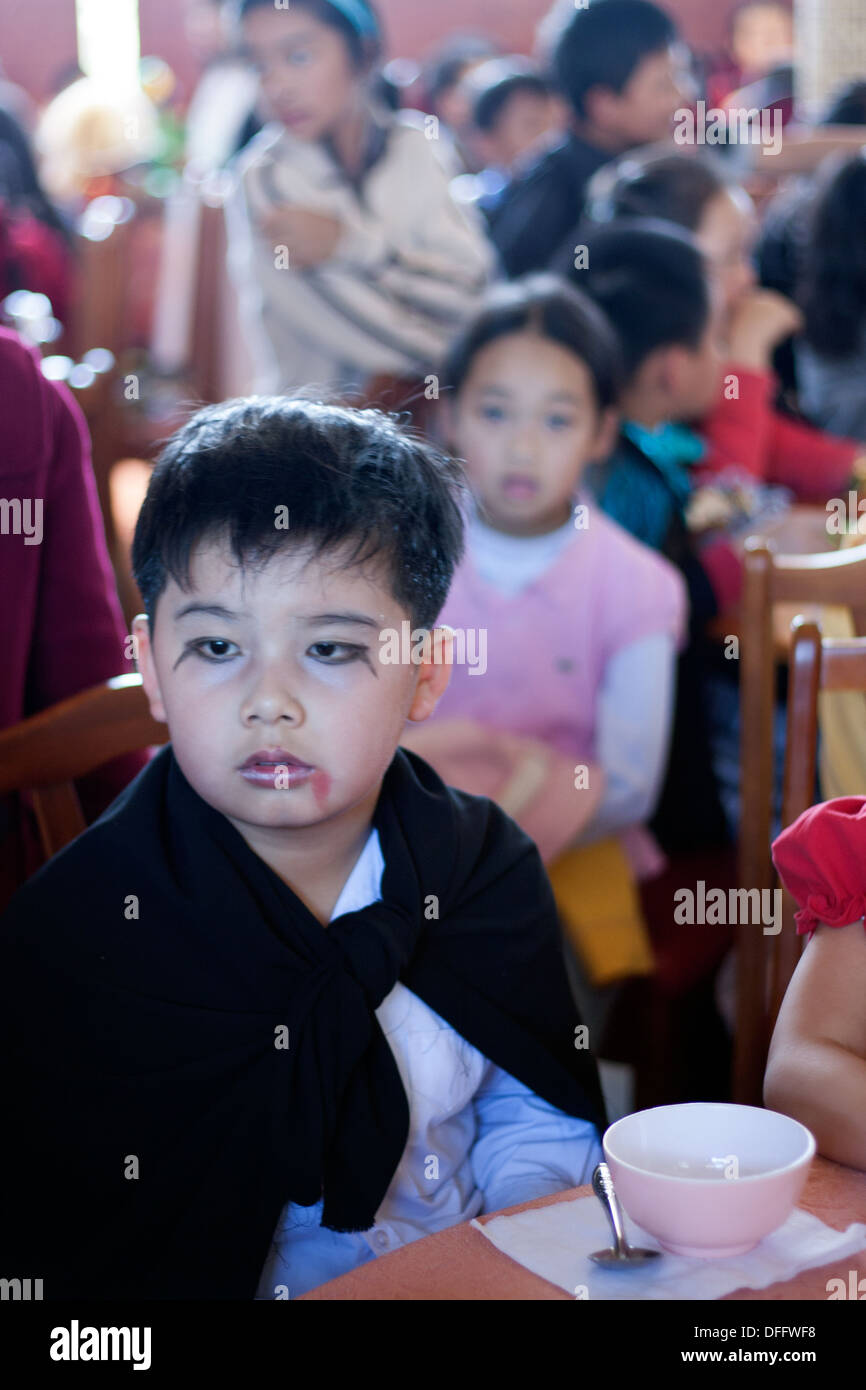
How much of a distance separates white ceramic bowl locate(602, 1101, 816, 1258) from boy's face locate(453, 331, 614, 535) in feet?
4.30

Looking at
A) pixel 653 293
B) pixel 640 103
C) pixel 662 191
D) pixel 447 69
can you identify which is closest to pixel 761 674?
pixel 653 293

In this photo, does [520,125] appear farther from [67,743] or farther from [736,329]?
[67,743]

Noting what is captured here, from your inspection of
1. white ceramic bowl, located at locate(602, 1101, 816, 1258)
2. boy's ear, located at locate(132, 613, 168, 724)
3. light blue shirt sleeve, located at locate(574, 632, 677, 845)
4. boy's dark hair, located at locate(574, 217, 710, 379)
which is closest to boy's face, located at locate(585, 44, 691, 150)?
boy's dark hair, located at locate(574, 217, 710, 379)

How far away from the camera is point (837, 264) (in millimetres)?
3156

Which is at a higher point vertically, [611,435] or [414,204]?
[414,204]

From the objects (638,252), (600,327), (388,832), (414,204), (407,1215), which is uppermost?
(414,204)

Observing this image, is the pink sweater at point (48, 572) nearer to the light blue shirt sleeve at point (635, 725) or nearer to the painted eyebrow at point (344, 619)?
the painted eyebrow at point (344, 619)

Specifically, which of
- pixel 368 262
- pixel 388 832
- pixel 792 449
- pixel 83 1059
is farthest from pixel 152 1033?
pixel 792 449

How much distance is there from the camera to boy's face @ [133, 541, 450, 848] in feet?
3.20

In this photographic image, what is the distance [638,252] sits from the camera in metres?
2.46

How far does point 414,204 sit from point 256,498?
1.98m

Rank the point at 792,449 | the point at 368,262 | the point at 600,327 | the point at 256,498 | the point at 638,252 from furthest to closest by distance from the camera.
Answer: the point at 792,449, the point at 368,262, the point at 638,252, the point at 600,327, the point at 256,498

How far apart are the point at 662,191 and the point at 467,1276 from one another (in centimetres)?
255
